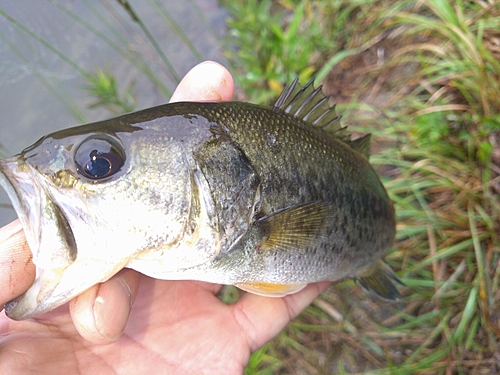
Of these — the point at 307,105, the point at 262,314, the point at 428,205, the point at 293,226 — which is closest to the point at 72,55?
the point at 307,105

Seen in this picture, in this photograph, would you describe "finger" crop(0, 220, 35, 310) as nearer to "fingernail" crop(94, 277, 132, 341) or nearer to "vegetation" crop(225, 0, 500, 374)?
"fingernail" crop(94, 277, 132, 341)

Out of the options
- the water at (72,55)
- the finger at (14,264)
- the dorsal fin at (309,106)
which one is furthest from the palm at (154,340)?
the water at (72,55)

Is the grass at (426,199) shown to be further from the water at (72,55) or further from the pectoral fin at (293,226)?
the pectoral fin at (293,226)

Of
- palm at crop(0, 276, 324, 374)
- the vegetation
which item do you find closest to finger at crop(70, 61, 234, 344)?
palm at crop(0, 276, 324, 374)

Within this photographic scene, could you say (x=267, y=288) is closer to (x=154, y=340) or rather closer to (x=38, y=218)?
(x=154, y=340)

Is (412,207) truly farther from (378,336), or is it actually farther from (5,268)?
(5,268)

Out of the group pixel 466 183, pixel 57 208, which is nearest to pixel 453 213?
pixel 466 183
